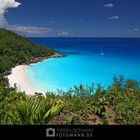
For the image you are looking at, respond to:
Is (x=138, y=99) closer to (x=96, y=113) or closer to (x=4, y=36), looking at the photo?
(x=96, y=113)

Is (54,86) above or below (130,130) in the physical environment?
above

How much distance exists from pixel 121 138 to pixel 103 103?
6.40 ft

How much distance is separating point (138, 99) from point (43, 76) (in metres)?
1.36

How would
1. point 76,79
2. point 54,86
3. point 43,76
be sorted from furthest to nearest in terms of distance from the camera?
1. point 43,76
2. point 76,79
3. point 54,86

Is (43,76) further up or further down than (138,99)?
further up

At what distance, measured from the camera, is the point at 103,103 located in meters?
4.09

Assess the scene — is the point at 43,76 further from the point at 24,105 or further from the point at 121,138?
the point at 121,138

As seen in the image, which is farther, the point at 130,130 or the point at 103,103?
the point at 103,103

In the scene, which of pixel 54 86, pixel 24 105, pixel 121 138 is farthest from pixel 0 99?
pixel 121 138

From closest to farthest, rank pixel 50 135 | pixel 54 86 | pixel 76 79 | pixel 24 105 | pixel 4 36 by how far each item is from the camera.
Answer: pixel 50 135 → pixel 24 105 → pixel 54 86 → pixel 76 79 → pixel 4 36

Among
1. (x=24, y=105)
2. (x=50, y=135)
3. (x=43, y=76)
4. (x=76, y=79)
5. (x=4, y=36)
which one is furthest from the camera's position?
(x=4, y=36)

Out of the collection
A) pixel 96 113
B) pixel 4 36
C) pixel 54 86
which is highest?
pixel 4 36

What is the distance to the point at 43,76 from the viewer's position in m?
4.39

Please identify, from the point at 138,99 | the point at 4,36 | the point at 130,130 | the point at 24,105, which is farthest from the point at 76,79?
the point at 4,36
